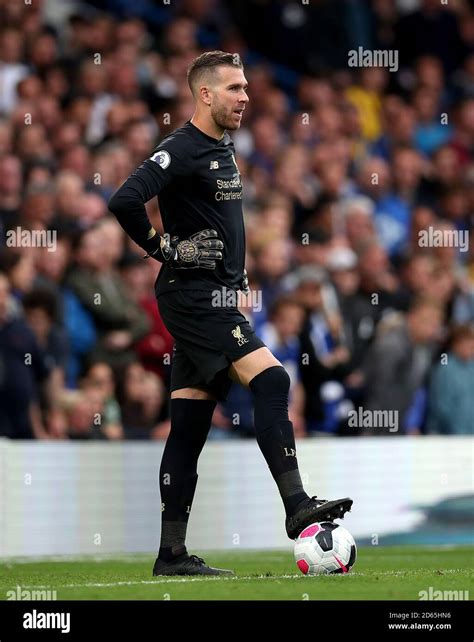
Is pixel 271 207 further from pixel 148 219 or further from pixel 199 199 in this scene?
pixel 148 219

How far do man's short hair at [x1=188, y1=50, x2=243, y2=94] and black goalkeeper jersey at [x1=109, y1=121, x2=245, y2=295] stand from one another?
0.83 ft

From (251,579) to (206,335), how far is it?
1231 millimetres

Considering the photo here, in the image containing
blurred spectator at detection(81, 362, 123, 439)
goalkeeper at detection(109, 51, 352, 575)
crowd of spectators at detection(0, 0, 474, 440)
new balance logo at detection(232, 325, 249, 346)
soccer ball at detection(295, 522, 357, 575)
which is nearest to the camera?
soccer ball at detection(295, 522, 357, 575)

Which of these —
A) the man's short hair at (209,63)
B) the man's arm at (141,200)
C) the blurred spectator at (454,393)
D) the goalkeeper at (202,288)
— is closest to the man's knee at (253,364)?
the goalkeeper at (202,288)

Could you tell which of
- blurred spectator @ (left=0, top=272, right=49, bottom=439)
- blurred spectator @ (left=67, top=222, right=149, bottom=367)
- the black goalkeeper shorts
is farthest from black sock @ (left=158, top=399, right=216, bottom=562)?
blurred spectator @ (left=67, top=222, right=149, bottom=367)

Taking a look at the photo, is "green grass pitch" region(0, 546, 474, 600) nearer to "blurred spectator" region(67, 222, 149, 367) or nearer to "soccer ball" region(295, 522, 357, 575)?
"soccer ball" region(295, 522, 357, 575)

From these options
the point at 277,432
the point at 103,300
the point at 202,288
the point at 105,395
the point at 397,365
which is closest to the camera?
the point at 277,432

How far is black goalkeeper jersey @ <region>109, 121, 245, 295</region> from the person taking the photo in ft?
25.8

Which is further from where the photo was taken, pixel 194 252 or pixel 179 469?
pixel 179 469

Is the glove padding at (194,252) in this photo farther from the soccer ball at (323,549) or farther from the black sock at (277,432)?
the soccer ball at (323,549)

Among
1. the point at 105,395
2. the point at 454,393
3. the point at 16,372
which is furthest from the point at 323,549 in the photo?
the point at 454,393

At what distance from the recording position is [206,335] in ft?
26.0

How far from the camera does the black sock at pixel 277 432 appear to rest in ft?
25.1
